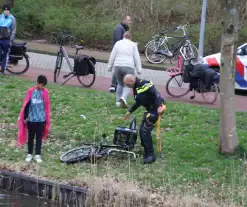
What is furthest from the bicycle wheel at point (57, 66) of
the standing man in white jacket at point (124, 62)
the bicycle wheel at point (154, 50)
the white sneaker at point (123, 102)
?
the bicycle wheel at point (154, 50)

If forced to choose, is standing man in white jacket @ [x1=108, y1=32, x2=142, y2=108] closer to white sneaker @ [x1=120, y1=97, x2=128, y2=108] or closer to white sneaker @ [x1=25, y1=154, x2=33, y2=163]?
white sneaker @ [x1=120, y1=97, x2=128, y2=108]

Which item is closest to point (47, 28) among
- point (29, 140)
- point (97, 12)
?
point (97, 12)

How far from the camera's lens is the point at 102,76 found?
2042cm

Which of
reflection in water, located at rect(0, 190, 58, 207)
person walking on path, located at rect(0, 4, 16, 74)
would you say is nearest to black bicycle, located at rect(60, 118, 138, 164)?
reflection in water, located at rect(0, 190, 58, 207)

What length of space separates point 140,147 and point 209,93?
15.1 ft

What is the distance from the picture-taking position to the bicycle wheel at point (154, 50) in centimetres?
2506

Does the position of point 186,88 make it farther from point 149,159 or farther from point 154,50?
point 154,50

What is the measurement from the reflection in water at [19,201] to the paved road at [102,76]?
21.7ft

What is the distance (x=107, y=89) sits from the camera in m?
17.8

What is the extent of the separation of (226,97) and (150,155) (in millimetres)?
1569

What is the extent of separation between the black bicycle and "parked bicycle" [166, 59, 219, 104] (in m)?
4.65

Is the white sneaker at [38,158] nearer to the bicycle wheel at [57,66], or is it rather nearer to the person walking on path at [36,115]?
the person walking on path at [36,115]

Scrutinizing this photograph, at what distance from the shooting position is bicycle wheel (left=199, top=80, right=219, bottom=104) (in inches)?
633

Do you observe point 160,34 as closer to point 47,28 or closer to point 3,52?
point 47,28
